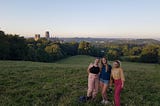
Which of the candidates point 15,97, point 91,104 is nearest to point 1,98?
point 15,97

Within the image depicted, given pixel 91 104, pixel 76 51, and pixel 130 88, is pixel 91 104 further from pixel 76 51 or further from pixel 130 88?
pixel 76 51

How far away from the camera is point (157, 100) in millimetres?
11430

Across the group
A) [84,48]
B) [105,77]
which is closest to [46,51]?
[84,48]

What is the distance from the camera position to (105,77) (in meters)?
9.87

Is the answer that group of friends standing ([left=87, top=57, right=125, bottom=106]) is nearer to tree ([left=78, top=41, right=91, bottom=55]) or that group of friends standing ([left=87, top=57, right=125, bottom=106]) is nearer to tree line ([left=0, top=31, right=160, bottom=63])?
tree line ([left=0, top=31, right=160, bottom=63])

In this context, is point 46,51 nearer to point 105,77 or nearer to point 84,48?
point 84,48

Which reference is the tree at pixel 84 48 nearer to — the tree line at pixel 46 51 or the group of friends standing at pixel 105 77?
the tree line at pixel 46 51

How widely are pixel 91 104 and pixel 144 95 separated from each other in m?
3.64

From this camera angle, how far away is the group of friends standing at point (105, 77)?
30.9ft

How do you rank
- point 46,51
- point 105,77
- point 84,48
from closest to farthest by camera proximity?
point 105,77 → point 46,51 → point 84,48

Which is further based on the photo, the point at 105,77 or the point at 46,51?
the point at 46,51

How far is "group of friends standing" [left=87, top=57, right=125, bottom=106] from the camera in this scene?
371 inches

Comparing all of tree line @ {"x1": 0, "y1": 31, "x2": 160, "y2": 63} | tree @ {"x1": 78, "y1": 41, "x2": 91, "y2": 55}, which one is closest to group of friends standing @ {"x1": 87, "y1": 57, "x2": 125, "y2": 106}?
tree line @ {"x1": 0, "y1": 31, "x2": 160, "y2": 63}

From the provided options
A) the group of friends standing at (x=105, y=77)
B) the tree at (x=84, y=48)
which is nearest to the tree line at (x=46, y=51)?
the tree at (x=84, y=48)
